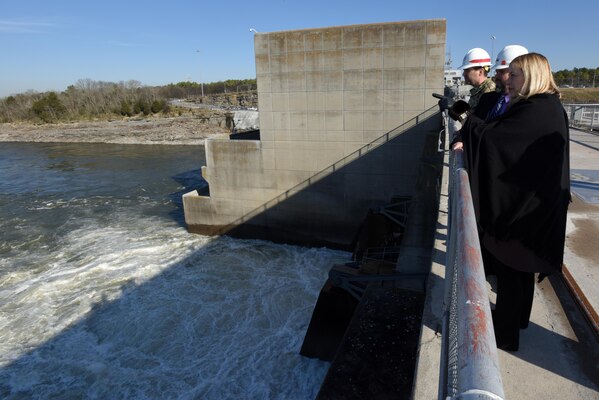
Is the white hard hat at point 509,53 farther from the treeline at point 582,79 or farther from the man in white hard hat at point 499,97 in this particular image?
the treeline at point 582,79

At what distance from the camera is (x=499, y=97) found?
3.03 m

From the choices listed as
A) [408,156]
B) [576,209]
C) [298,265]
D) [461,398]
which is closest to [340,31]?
[408,156]

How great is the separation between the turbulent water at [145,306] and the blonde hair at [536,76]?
21.4 ft

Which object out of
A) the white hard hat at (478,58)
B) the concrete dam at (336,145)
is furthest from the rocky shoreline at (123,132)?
the white hard hat at (478,58)

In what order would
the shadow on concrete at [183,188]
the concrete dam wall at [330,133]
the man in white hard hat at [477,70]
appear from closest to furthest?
the man in white hard hat at [477,70] → the concrete dam wall at [330,133] → the shadow on concrete at [183,188]

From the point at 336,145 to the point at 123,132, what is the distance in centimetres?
3880

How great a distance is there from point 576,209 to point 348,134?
8.27 metres

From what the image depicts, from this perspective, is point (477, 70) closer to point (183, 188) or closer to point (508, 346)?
point (508, 346)

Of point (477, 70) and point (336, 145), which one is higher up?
point (477, 70)

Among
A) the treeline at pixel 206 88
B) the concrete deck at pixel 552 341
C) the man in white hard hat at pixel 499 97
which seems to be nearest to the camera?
the concrete deck at pixel 552 341

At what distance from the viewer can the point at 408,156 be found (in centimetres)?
1235

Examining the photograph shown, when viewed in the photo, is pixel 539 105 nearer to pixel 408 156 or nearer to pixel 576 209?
pixel 576 209

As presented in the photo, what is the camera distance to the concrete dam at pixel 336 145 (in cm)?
1170

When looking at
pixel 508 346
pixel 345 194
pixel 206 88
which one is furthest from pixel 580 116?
pixel 206 88
